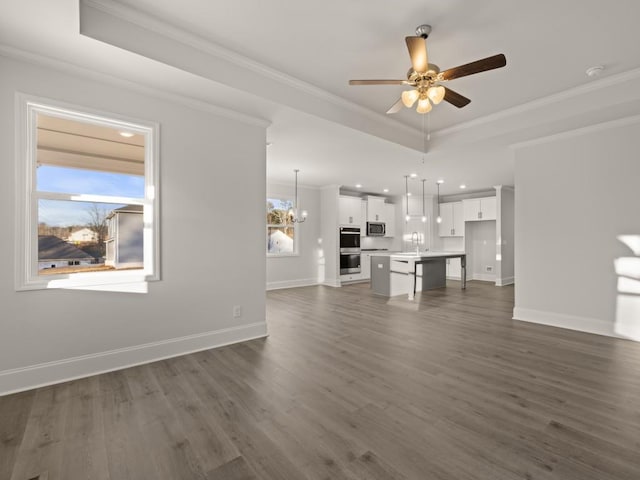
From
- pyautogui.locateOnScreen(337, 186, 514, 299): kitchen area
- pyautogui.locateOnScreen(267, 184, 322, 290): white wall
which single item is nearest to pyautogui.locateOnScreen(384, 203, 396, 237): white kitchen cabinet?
pyautogui.locateOnScreen(337, 186, 514, 299): kitchen area

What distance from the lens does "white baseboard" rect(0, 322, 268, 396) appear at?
237 cm

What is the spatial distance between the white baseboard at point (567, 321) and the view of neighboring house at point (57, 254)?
549cm

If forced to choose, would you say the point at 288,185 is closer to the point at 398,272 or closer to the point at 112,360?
the point at 398,272

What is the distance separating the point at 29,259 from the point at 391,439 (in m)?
2.99

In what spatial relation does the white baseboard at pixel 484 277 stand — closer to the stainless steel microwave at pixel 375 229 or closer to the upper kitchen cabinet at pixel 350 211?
the stainless steel microwave at pixel 375 229

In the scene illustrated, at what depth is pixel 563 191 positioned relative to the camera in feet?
13.6

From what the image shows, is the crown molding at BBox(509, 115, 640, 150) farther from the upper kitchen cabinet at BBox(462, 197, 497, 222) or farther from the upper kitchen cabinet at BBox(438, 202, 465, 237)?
the upper kitchen cabinet at BBox(438, 202, 465, 237)

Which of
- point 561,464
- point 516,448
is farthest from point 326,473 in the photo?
point 561,464

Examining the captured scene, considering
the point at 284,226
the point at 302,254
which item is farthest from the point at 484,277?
the point at 284,226

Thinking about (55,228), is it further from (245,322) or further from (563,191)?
(563,191)

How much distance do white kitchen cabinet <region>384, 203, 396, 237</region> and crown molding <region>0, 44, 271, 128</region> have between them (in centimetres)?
612

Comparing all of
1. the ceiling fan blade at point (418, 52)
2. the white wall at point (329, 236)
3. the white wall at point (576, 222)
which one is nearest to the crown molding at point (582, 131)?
the white wall at point (576, 222)

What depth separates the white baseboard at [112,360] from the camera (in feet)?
7.77

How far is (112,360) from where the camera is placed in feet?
8.99
